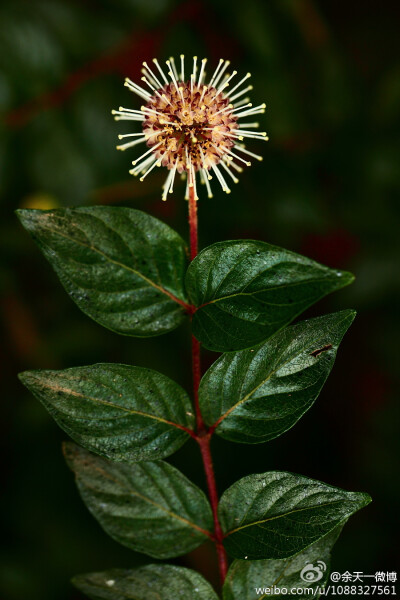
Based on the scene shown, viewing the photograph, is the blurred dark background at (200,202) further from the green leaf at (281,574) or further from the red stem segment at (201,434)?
the green leaf at (281,574)

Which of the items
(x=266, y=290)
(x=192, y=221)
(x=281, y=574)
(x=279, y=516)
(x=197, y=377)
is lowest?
(x=281, y=574)

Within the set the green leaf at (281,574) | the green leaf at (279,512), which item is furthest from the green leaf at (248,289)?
the green leaf at (281,574)

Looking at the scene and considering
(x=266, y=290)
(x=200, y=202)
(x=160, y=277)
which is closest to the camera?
(x=266, y=290)

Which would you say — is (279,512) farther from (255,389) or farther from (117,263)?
(117,263)

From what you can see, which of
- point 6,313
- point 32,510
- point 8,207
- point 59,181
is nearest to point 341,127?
point 59,181

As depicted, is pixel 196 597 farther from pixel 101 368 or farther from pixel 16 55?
pixel 16 55

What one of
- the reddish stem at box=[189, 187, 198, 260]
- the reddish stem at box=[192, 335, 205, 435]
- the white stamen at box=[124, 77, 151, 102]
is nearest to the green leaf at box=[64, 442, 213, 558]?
the reddish stem at box=[192, 335, 205, 435]

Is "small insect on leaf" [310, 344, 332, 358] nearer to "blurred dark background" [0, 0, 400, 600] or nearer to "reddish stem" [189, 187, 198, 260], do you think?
"reddish stem" [189, 187, 198, 260]

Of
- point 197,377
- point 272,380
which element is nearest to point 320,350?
point 272,380
